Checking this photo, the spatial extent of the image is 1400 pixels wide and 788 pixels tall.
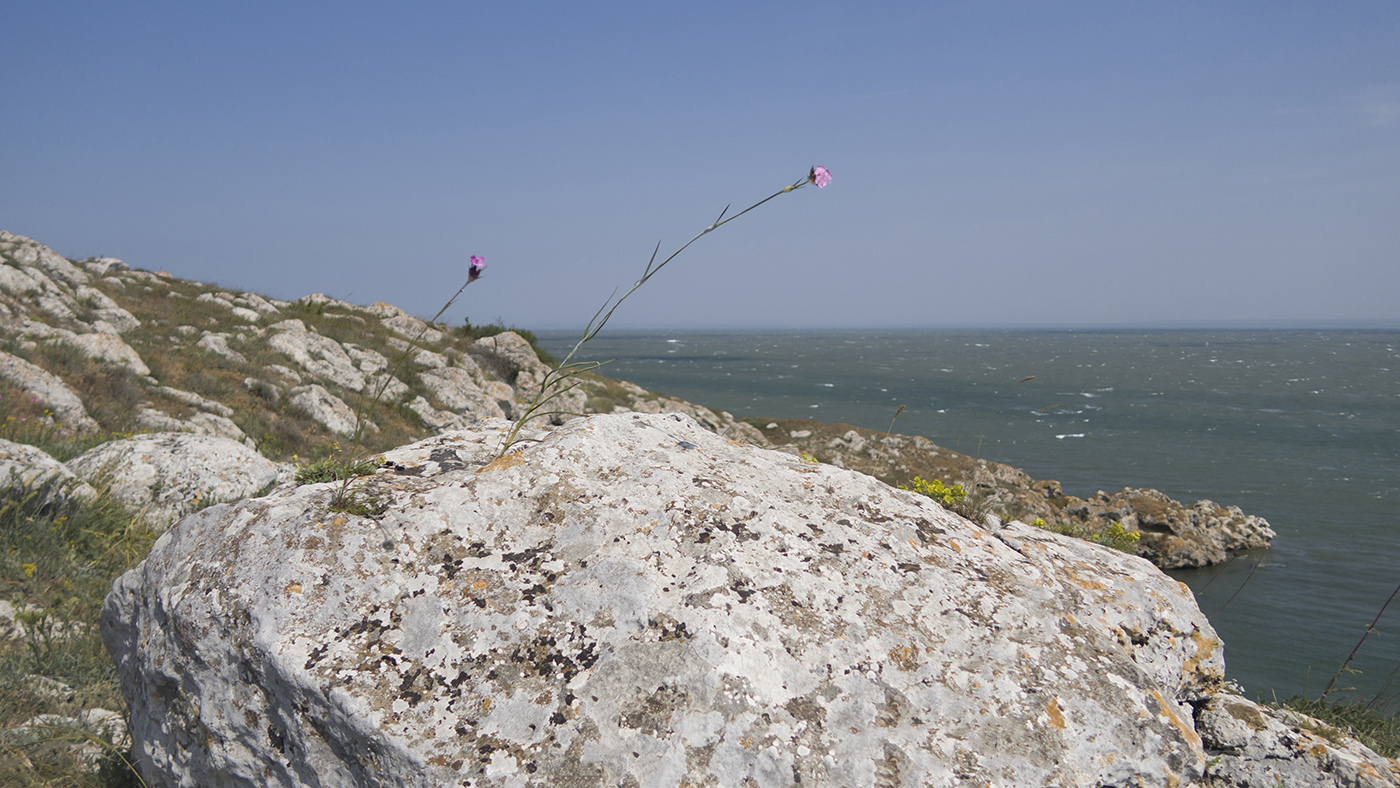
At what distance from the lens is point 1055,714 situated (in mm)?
2357

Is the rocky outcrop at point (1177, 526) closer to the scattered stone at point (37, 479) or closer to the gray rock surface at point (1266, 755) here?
the gray rock surface at point (1266, 755)

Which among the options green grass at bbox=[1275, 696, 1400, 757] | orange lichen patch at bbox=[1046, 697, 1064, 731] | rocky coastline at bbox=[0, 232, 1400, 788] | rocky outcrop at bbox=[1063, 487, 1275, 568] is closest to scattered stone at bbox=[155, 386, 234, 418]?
rocky coastline at bbox=[0, 232, 1400, 788]

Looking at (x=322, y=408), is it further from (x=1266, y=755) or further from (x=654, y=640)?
(x=1266, y=755)

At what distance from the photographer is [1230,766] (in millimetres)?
3326

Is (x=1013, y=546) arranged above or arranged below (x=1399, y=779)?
above

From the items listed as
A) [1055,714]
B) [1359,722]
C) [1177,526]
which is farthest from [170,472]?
[1177,526]

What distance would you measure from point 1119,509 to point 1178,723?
73.2ft

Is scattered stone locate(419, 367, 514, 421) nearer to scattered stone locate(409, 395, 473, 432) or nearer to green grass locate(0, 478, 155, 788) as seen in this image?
scattered stone locate(409, 395, 473, 432)

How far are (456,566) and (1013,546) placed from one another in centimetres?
273

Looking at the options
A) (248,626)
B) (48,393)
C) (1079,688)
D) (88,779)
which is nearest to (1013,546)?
(1079,688)

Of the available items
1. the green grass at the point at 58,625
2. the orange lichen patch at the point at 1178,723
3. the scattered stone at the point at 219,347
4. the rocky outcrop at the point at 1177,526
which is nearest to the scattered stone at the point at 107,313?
the scattered stone at the point at 219,347

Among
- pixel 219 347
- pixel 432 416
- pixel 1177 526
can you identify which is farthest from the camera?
pixel 1177 526

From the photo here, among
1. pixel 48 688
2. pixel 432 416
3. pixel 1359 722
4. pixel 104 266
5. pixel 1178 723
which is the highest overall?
pixel 104 266

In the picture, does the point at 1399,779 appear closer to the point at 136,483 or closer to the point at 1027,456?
the point at 136,483
